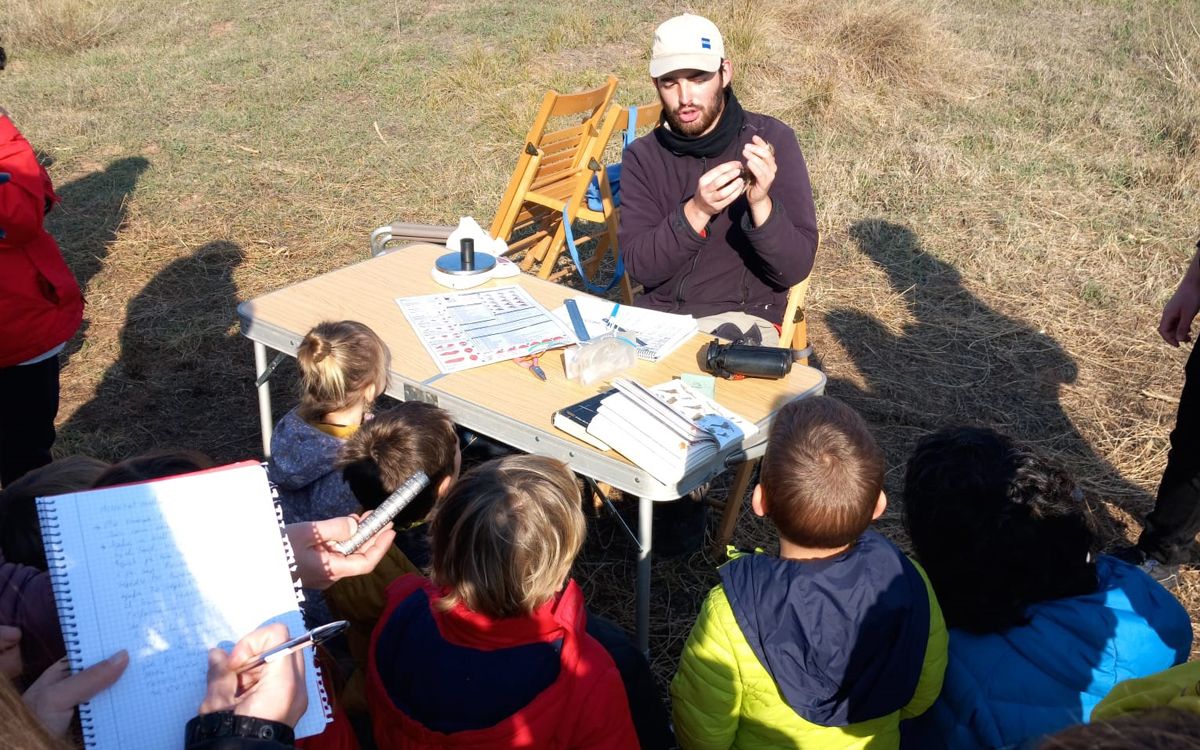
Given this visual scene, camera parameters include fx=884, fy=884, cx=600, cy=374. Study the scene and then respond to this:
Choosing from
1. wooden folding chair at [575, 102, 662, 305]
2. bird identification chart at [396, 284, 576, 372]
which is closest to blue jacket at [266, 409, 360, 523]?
bird identification chart at [396, 284, 576, 372]

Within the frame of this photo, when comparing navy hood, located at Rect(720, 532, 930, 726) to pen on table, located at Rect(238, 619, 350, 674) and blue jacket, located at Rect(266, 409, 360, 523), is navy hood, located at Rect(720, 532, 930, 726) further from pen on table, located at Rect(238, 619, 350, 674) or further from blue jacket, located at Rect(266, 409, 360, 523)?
blue jacket, located at Rect(266, 409, 360, 523)

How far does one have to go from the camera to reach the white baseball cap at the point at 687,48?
3.01 m

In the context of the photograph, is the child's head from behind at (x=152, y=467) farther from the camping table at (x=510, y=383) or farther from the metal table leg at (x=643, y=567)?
the metal table leg at (x=643, y=567)

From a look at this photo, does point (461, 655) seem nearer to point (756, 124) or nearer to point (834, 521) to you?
point (834, 521)

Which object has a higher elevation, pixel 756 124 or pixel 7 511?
pixel 756 124

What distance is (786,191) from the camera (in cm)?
317

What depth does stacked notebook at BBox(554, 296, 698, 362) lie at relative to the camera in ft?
8.76

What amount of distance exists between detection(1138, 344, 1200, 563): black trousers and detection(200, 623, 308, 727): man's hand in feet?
8.73

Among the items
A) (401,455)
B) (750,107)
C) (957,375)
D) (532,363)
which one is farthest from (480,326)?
(750,107)

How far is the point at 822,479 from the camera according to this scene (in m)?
1.70

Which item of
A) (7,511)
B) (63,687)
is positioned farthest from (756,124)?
(63,687)

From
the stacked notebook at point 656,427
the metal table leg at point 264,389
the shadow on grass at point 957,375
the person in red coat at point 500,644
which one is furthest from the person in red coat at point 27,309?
the shadow on grass at point 957,375

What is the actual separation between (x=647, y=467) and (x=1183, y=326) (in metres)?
1.89

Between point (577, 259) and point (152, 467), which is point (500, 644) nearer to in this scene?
point (152, 467)
